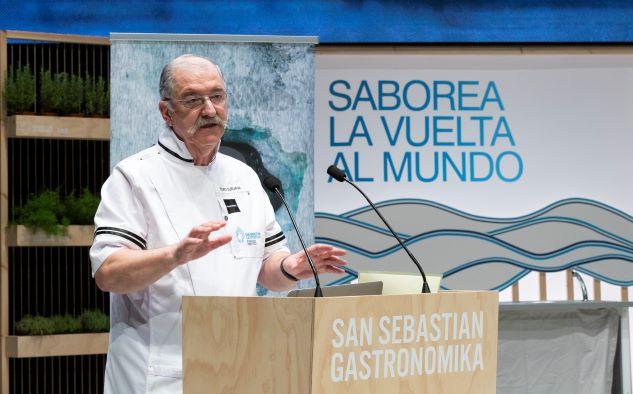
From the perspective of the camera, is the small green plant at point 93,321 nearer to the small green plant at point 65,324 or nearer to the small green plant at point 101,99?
the small green plant at point 65,324

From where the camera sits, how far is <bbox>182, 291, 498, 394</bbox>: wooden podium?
6.47 ft

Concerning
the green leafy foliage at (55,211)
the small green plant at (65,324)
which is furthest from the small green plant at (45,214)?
the small green plant at (65,324)

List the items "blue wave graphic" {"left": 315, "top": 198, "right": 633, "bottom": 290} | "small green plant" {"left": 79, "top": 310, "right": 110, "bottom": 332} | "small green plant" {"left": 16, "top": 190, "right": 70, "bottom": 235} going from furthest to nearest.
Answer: "blue wave graphic" {"left": 315, "top": 198, "right": 633, "bottom": 290} → "small green plant" {"left": 79, "top": 310, "right": 110, "bottom": 332} → "small green plant" {"left": 16, "top": 190, "right": 70, "bottom": 235}

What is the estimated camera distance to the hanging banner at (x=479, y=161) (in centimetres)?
606

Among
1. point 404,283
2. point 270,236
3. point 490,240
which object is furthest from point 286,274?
point 490,240

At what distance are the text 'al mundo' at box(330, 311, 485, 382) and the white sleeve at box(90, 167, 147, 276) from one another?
70 centimetres

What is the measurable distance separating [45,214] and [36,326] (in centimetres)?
58

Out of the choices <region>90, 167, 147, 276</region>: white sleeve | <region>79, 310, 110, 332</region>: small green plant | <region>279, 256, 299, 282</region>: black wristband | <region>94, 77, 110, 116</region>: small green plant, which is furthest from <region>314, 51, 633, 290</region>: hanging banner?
<region>90, 167, 147, 276</region>: white sleeve

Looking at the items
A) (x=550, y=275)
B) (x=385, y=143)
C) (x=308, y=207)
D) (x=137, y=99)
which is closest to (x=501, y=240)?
(x=550, y=275)

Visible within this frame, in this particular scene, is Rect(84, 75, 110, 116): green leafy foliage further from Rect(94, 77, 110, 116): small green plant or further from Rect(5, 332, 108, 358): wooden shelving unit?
Rect(5, 332, 108, 358): wooden shelving unit

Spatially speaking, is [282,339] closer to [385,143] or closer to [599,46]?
[385,143]

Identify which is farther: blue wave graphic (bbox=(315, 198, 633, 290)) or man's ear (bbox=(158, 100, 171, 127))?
blue wave graphic (bbox=(315, 198, 633, 290))

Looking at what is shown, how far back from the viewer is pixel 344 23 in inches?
238

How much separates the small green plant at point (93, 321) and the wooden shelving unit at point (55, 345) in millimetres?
39
